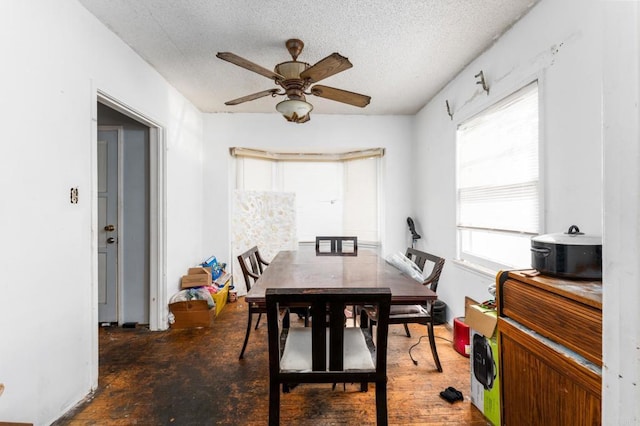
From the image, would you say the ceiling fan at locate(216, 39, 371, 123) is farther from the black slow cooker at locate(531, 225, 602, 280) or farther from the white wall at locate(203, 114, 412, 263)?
the white wall at locate(203, 114, 412, 263)

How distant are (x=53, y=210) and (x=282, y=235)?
2.72 m

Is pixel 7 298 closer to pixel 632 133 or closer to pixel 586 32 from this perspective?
pixel 632 133

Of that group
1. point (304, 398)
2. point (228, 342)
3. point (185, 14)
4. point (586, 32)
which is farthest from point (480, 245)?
point (185, 14)

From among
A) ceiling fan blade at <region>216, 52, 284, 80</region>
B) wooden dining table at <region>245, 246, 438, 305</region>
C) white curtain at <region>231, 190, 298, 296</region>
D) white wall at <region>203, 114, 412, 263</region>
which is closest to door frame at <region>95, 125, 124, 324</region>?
white wall at <region>203, 114, 412, 263</region>

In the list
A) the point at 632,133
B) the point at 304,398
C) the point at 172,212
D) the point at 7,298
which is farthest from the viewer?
the point at 172,212

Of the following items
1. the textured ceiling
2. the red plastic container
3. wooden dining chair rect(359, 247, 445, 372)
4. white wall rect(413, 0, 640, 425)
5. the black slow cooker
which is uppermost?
the textured ceiling

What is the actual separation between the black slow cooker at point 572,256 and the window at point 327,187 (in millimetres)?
2938

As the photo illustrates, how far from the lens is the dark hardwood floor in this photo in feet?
5.47

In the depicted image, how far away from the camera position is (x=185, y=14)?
1.91 meters

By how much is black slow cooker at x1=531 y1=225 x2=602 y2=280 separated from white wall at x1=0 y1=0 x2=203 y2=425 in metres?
2.51

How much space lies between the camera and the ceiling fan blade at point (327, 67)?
1709mm

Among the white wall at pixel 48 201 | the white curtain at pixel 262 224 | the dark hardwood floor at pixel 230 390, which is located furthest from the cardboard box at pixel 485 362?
the white curtain at pixel 262 224

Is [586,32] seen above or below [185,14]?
below

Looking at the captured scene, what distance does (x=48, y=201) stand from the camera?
5.16 ft
